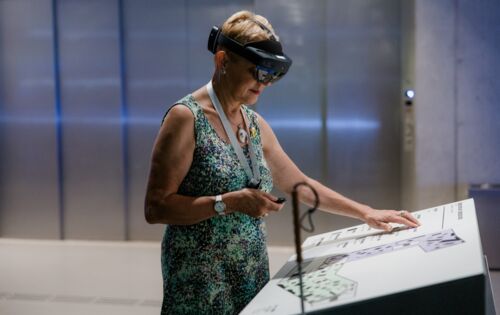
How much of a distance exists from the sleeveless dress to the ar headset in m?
0.20

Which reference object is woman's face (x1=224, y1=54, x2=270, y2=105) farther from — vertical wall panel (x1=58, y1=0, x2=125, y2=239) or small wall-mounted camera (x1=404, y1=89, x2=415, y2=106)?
vertical wall panel (x1=58, y1=0, x2=125, y2=239)

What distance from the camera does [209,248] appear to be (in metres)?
1.79

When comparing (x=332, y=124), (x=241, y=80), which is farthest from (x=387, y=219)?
(x=332, y=124)

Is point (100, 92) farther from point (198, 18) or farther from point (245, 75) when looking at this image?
point (245, 75)

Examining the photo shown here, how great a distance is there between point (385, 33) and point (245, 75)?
462cm

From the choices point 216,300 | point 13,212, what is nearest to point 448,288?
point 216,300

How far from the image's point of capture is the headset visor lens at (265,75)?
176 centimetres

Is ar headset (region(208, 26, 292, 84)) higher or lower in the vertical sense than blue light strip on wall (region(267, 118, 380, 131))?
higher

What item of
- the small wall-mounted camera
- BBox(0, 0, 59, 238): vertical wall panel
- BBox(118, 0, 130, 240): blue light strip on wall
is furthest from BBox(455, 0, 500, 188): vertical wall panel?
BBox(0, 0, 59, 238): vertical wall panel

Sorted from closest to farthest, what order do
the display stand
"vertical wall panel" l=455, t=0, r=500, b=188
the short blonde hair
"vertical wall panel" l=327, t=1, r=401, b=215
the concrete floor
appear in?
the display stand < the short blonde hair < the concrete floor < "vertical wall panel" l=455, t=0, r=500, b=188 < "vertical wall panel" l=327, t=1, r=401, b=215

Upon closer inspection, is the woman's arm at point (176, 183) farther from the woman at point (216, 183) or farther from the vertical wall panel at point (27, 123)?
the vertical wall panel at point (27, 123)

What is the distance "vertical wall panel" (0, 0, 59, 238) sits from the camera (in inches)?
272

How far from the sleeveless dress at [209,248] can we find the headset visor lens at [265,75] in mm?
189

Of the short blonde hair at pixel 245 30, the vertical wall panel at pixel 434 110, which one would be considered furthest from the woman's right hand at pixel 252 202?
the vertical wall panel at pixel 434 110
